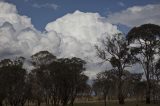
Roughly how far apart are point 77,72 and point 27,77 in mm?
21004

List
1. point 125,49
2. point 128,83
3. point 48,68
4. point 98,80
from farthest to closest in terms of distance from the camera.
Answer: point 128,83, point 98,80, point 48,68, point 125,49

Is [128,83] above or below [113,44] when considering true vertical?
below

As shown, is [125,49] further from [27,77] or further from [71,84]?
[27,77]

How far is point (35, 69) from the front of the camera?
10331 centimetres

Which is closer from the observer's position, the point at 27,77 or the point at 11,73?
the point at 11,73

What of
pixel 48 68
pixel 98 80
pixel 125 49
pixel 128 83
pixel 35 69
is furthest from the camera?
pixel 128 83

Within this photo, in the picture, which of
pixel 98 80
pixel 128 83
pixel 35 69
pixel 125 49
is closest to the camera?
pixel 125 49

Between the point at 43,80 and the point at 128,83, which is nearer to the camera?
the point at 43,80

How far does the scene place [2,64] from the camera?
97.0 meters

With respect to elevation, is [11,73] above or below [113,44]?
below

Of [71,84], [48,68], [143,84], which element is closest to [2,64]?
[48,68]

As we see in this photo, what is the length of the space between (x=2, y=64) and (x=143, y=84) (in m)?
43.1

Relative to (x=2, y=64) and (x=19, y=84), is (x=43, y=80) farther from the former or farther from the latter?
(x=2, y=64)

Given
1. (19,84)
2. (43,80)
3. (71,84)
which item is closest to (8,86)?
(19,84)
